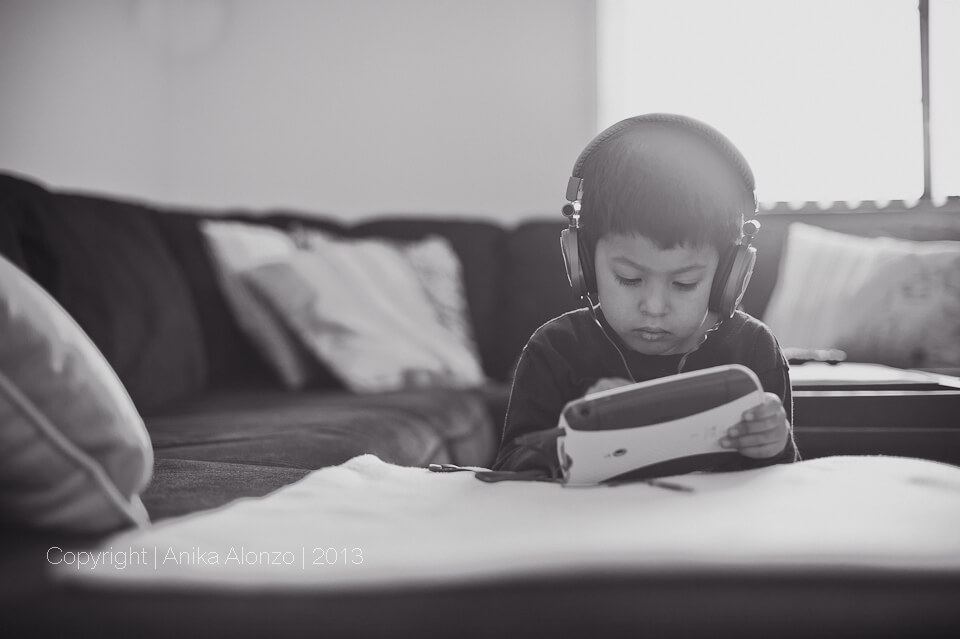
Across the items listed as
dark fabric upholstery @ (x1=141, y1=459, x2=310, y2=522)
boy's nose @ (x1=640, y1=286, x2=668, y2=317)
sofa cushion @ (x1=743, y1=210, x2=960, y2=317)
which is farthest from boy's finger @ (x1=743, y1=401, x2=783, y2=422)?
sofa cushion @ (x1=743, y1=210, x2=960, y2=317)

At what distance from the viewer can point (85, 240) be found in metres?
1.46

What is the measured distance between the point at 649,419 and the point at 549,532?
171 millimetres

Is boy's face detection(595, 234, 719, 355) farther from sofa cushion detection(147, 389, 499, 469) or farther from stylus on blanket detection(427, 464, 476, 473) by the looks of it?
sofa cushion detection(147, 389, 499, 469)

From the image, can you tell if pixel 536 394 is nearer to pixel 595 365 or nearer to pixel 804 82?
pixel 595 365

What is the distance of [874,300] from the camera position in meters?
1.89

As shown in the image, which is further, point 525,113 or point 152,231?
point 525,113

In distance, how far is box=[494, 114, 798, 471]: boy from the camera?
776 mm

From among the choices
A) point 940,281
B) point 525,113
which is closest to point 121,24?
point 525,113

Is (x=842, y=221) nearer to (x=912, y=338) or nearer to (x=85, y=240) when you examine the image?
(x=912, y=338)

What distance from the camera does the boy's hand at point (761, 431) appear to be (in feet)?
2.13

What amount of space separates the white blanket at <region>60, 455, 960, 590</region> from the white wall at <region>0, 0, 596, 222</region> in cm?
232

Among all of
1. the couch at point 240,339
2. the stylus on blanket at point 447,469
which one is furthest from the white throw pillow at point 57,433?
the stylus on blanket at point 447,469

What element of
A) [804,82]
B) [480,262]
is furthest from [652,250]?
[804,82]

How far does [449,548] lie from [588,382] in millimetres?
460
